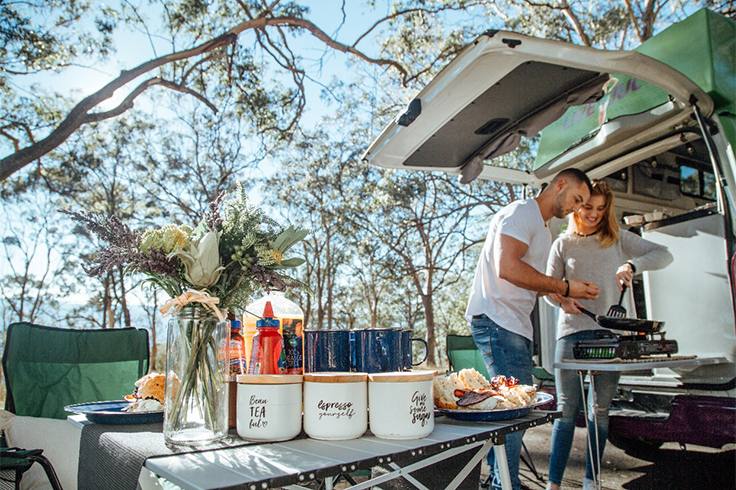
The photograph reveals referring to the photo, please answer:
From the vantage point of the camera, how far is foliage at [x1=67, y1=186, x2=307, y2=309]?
3.85 feet

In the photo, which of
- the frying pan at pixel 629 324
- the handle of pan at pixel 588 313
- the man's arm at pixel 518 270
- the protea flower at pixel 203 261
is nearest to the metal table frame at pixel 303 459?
the protea flower at pixel 203 261

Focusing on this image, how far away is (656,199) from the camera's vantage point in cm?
409

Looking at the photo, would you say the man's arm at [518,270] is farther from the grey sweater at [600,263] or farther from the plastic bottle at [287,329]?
the plastic bottle at [287,329]

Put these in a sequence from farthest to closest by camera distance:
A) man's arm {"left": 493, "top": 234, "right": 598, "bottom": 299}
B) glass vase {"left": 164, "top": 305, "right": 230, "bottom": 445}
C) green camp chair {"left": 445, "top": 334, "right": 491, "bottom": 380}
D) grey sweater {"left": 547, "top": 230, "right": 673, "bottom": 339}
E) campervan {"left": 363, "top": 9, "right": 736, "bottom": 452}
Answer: green camp chair {"left": 445, "top": 334, "right": 491, "bottom": 380}, grey sweater {"left": 547, "top": 230, "right": 673, "bottom": 339}, campervan {"left": 363, "top": 9, "right": 736, "bottom": 452}, man's arm {"left": 493, "top": 234, "right": 598, "bottom": 299}, glass vase {"left": 164, "top": 305, "right": 230, "bottom": 445}

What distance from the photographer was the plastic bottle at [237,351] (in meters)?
1.36

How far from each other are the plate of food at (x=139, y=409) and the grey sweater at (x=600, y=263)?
1945 mm

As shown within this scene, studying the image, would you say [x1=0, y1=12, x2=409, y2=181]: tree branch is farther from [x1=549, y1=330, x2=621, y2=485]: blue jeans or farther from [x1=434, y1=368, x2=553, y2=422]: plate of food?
[x1=434, y1=368, x2=553, y2=422]: plate of food

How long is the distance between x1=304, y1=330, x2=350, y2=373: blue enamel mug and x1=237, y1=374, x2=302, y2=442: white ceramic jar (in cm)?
27

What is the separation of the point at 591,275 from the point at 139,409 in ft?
7.09

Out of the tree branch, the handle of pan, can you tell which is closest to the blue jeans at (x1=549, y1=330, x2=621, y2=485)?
the handle of pan

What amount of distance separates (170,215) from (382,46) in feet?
30.6

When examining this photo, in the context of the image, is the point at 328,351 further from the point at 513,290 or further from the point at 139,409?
the point at 513,290

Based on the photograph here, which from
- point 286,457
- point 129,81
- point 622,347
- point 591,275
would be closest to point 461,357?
point 591,275

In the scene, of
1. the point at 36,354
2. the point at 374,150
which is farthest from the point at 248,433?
the point at 374,150
